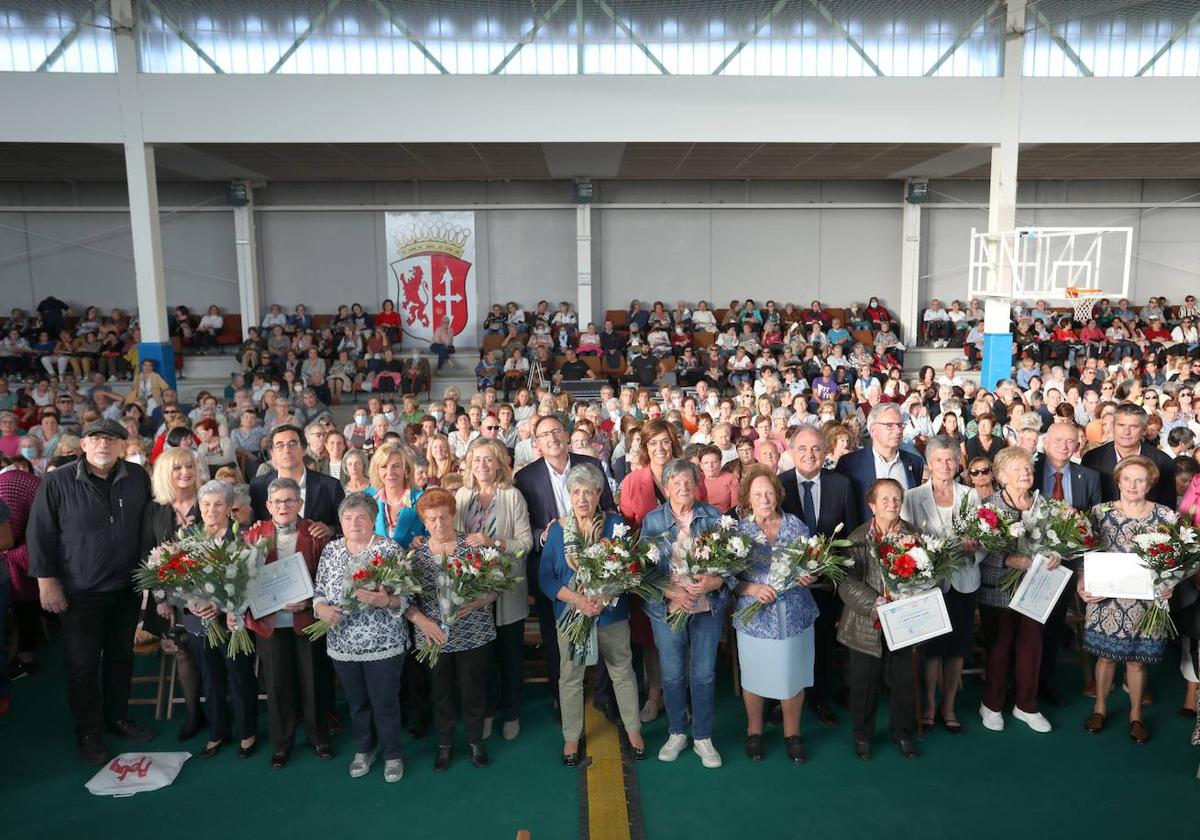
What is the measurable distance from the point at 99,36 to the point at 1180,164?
61.6 ft

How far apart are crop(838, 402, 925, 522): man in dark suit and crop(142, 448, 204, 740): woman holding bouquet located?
12.1 ft

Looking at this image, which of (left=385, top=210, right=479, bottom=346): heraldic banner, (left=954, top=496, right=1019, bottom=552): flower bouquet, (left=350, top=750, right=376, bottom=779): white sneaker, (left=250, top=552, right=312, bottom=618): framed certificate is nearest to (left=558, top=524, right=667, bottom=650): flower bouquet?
(left=350, top=750, right=376, bottom=779): white sneaker

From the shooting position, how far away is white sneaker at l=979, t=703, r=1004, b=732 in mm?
4395

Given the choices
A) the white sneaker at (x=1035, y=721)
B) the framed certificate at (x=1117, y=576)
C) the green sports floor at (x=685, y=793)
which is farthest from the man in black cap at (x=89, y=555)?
the framed certificate at (x=1117, y=576)

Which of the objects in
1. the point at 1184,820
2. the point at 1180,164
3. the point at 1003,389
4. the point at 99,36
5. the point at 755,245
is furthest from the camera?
the point at 755,245

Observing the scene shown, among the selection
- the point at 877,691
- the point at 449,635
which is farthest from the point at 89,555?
the point at 877,691

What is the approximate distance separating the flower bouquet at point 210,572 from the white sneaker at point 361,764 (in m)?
0.88

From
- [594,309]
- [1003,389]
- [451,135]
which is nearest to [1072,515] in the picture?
[1003,389]

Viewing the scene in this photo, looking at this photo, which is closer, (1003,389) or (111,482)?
(111,482)

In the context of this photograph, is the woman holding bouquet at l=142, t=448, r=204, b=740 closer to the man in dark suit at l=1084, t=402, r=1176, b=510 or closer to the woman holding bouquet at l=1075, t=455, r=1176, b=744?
the woman holding bouquet at l=1075, t=455, r=1176, b=744

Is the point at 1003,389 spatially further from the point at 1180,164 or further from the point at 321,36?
the point at 321,36

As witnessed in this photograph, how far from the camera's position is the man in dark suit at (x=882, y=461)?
181 inches

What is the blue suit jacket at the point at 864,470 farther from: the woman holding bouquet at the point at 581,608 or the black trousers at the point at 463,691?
the black trousers at the point at 463,691

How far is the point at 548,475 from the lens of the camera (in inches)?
186
